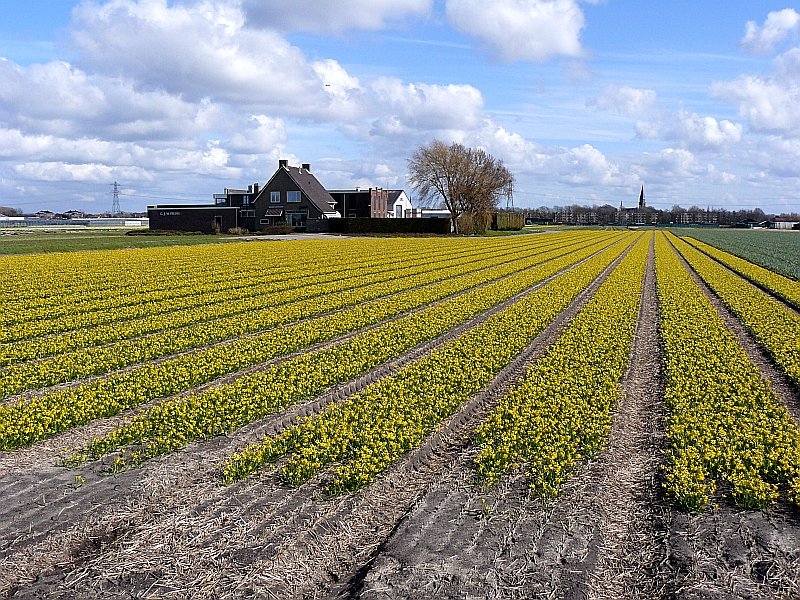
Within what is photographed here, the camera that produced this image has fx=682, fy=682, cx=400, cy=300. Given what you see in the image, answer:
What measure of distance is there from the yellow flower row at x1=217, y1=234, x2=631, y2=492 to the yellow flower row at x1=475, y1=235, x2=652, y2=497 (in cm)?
80

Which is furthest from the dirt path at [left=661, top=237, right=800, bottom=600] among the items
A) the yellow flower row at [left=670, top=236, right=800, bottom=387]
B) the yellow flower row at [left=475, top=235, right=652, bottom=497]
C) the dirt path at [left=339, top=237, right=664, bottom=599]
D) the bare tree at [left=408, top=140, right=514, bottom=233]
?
the bare tree at [left=408, top=140, right=514, bottom=233]

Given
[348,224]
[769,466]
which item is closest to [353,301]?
[769,466]

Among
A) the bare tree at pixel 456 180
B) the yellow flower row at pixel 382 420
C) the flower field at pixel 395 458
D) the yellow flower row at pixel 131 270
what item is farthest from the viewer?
the bare tree at pixel 456 180

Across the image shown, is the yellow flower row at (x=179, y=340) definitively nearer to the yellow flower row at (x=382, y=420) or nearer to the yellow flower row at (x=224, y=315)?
the yellow flower row at (x=224, y=315)

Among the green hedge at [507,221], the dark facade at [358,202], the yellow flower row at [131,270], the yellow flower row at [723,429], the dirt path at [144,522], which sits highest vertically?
the dark facade at [358,202]

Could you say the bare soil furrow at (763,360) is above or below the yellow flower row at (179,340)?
below

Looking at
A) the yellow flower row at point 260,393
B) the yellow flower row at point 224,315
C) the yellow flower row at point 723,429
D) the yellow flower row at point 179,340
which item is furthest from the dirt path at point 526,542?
the yellow flower row at point 224,315

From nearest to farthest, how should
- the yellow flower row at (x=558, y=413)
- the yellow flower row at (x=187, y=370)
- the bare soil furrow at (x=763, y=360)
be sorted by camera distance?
the yellow flower row at (x=558, y=413) → the yellow flower row at (x=187, y=370) → the bare soil furrow at (x=763, y=360)

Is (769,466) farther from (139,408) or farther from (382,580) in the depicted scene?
(139,408)

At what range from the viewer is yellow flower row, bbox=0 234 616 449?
8.94m

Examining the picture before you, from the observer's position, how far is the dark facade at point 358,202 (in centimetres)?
9881

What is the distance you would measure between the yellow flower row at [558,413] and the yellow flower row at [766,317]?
9.43 ft

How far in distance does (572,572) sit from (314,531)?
7.66 feet

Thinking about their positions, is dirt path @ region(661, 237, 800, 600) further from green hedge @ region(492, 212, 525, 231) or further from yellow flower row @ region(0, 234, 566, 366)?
green hedge @ region(492, 212, 525, 231)
